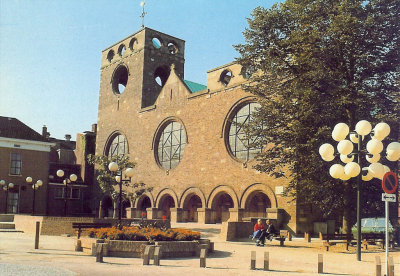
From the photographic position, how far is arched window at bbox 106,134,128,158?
40.4 meters

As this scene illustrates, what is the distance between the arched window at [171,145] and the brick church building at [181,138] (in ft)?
0.24

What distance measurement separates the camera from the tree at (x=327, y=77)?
1786 cm

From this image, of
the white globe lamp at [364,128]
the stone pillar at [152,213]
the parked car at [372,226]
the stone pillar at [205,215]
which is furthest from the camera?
the stone pillar at [152,213]

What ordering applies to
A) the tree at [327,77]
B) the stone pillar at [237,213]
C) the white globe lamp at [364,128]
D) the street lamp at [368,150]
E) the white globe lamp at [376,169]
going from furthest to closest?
the stone pillar at [237,213], the tree at [327,77], the white globe lamp at [364,128], the white globe lamp at [376,169], the street lamp at [368,150]

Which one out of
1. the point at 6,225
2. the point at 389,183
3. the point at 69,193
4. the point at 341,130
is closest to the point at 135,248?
the point at 341,130

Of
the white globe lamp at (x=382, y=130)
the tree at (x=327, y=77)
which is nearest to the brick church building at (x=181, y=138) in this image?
the tree at (x=327, y=77)

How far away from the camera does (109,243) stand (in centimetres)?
1378

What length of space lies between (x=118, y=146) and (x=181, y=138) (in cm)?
936

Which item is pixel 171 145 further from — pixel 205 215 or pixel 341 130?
pixel 341 130

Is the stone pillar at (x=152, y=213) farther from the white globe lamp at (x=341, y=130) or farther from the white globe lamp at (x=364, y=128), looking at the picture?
the white globe lamp at (x=364, y=128)

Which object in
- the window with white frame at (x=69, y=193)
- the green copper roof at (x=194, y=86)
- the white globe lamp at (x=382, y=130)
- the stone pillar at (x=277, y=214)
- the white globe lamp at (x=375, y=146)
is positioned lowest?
the stone pillar at (x=277, y=214)

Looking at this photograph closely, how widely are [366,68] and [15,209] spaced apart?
102 feet

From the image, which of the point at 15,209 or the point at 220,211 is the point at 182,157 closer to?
the point at 220,211

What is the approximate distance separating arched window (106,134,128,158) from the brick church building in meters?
0.09
